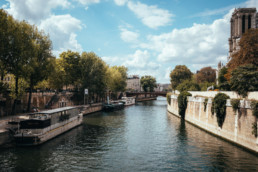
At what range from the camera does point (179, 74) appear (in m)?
98.8

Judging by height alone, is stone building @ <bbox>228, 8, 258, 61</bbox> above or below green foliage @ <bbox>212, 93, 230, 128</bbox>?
above

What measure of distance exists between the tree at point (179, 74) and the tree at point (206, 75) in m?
8.63

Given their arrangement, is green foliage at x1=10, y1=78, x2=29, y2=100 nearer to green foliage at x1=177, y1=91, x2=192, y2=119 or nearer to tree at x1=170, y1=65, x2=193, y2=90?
green foliage at x1=177, y1=91, x2=192, y2=119

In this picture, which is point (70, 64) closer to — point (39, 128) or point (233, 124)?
point (39, 128)

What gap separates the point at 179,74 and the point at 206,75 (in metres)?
17.7

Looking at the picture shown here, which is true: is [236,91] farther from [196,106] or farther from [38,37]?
[38,37]

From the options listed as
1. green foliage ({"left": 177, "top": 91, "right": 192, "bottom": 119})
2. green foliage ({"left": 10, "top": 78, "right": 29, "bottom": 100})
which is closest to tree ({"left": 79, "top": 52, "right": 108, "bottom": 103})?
green foliage ({"left": 10, "top": 78, "right": 29, "bottom": 100})

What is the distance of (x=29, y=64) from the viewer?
36.0 metres

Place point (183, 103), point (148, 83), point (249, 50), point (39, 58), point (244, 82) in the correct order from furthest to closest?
point (148, 83) < point (183, 103) < point (39, 58) < point (249, 50) < point (244, 82)

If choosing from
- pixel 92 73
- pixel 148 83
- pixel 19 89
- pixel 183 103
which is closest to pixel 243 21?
pixel 183 103

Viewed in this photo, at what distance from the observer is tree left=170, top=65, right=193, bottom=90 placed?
98.7 meters

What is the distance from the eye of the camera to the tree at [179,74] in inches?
3886

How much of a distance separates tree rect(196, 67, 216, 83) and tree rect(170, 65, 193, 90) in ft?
28.3

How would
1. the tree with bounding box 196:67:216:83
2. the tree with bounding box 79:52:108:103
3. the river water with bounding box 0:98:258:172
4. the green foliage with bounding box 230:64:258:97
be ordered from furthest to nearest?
the tree with bounding box 196:67:216:83
the tree with bounding box 79:52:108:103
the green foliage with bounding box 230:64:258:97
the river water with bounding box 0:98:258:172
